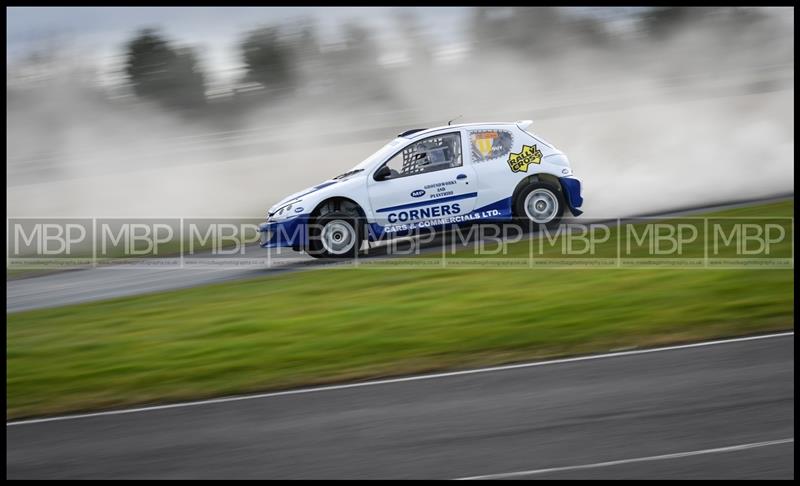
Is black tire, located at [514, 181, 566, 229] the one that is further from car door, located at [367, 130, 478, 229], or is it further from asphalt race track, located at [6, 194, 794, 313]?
asphalt race track, located at [6, 194, 794, 313]

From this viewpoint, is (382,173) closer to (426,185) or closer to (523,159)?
(426,185)

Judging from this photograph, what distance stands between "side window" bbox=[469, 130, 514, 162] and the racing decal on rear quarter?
0.14 meters

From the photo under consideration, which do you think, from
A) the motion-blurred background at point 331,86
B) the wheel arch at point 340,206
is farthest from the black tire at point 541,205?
the motion-blurred background at point 331,86

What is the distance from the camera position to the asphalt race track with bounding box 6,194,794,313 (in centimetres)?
1267

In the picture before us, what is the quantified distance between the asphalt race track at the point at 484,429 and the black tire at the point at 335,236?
4.81 metres

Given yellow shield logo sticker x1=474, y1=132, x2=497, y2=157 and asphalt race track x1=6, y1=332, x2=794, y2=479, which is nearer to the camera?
asphalt race track x1=6, y1=332, x2=794, y2=479

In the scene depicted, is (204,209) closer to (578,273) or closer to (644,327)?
(578,273)

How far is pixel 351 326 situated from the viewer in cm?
991

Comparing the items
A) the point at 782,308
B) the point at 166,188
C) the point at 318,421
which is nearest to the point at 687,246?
the point at 782,308

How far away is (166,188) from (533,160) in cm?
1061

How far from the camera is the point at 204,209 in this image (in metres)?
19.7

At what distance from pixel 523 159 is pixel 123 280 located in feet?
19.6

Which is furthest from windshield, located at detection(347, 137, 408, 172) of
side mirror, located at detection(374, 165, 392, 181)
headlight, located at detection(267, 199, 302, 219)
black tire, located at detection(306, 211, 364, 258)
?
headlight, located at detection(267, 199, 302, 219)

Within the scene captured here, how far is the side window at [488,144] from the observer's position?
1275 centimetres
